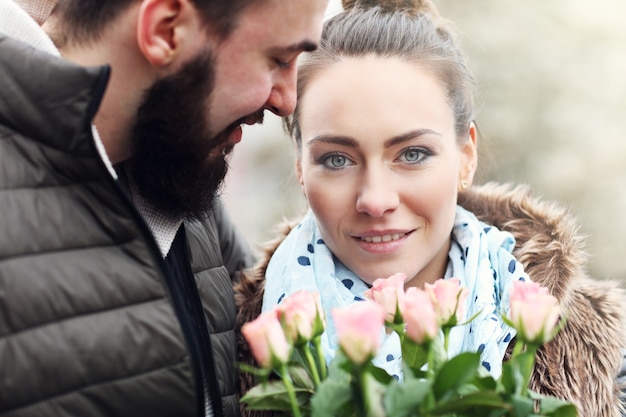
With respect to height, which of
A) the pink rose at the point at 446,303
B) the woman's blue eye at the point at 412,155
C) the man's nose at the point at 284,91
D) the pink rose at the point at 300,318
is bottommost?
the pink rose at the point at 300,318

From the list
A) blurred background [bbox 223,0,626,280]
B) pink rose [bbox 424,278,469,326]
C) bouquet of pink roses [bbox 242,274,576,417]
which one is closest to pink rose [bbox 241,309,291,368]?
bouquet of pink roses [bbox 242,274,576,417]

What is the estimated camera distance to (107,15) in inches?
56.9

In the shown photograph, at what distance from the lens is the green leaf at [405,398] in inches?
39.2

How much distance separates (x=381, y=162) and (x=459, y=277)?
0.30 metres

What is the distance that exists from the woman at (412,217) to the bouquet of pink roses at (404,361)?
44 cm

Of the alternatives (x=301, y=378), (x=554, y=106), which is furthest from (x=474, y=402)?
(x=554, y=106)

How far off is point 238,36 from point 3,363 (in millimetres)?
668

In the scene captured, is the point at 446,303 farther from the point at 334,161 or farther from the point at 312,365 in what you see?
the point at 334,161

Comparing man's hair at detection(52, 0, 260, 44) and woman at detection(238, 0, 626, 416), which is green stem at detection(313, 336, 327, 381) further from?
man's hair at detection(52, 0, 260, 44)

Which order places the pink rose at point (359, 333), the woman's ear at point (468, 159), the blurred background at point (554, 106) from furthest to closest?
the blurred background at point (554, 106) → the woman's ear at point (468, 159) → the pink rose at point (359, 333)

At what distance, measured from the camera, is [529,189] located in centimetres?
195

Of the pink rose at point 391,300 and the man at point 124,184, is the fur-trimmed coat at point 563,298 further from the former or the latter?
the pink rose at point 391,300

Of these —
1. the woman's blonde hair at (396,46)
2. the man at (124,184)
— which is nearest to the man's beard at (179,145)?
the man at (124,184)

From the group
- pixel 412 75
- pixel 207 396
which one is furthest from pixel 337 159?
pixel 207 396
